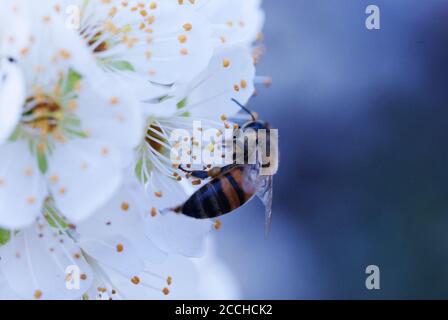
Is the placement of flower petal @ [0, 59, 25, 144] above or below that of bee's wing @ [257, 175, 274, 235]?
above

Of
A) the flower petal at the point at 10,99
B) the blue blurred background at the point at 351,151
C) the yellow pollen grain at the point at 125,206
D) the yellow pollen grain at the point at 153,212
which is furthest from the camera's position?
the blue blurred background at the point at 351,151

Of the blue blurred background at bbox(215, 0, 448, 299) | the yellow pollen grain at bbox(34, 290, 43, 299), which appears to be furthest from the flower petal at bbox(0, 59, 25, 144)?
the blue blurred background at bbox(215, 0, 448, 299)

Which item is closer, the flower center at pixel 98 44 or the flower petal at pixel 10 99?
the flower petal at pixel 10 99

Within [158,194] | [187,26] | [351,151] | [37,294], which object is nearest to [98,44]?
[187,26]

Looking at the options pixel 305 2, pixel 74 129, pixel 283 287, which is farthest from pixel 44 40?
pixel 305 2

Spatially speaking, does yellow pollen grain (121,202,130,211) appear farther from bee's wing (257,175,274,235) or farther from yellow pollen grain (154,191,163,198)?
bee's wing (257,175,274,235)

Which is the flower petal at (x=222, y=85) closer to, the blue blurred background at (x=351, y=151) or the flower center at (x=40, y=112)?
the flower center at (x=40, y=112)

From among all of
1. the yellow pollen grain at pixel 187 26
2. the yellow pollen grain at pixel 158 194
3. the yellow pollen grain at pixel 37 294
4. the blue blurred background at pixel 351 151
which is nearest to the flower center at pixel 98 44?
the yellow pollen grain at pixel 187 26
